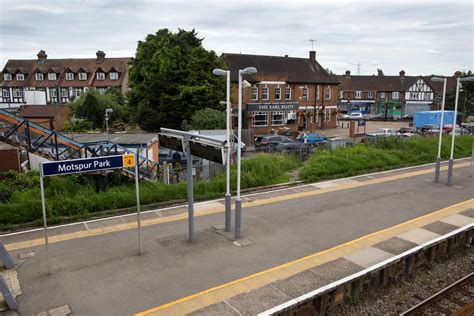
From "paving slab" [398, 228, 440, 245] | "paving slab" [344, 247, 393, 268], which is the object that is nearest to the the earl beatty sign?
"paving slab" [398, 228, 440, 245]

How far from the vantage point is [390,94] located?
7669 cm

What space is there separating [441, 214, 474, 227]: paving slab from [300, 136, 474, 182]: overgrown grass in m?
6.47

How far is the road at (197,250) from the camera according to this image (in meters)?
8.48

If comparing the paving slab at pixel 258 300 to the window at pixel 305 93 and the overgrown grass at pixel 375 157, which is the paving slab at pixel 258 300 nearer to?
the overgrown grass at pixel 375 157

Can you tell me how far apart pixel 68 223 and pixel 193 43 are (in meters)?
26.6

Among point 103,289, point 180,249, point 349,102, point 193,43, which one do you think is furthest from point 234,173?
point 349,102

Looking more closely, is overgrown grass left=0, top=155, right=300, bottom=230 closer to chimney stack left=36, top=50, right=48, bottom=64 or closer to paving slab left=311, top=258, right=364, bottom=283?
paving slab left=311, top=258, right=364, bottom=283

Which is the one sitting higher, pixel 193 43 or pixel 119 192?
pixel 193 43

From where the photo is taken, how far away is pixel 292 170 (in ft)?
67.6

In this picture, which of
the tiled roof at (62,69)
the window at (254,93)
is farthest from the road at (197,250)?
the tiled roof at (62,69)

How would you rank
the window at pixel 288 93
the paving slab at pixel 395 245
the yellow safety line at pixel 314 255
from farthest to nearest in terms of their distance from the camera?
the window at pixel 288 93, the paving slab at pixel 395 245, the yellow safety line at pixel 314 255

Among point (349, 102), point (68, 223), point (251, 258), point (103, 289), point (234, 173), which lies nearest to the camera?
point (103, 289)

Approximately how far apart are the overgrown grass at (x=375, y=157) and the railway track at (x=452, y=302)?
29.3 ft

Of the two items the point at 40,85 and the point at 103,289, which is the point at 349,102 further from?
the point at 103,289
